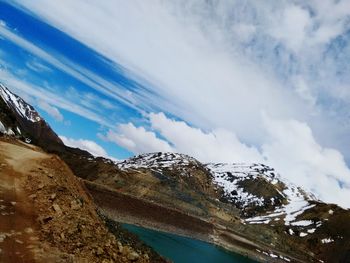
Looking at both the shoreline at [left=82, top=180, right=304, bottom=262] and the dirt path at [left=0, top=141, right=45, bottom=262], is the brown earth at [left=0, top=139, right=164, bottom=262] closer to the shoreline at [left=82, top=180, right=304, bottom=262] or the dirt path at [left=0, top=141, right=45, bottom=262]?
the dirt path at [left=0, top=141, right=45, bottom=262]

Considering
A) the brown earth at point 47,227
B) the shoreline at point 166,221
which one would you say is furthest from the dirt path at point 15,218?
the shoreline at point 166,221

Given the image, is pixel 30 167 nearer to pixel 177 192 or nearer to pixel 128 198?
pixel 128 198

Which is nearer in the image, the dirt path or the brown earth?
the dirt path

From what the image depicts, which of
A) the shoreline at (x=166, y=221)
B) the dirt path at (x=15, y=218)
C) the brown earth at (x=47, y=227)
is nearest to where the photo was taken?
the dirt path at (x=15, y=218)

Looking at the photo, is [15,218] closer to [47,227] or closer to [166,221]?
[47,227]

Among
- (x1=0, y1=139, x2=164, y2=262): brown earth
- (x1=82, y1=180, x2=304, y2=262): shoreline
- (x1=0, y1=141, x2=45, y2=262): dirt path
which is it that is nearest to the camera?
(x1=0, y1=141, x2=45, y2=262): dirt path

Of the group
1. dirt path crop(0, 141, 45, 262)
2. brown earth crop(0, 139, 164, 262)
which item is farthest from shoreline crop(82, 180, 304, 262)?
brown earth crop(0, 139, 164, 262)

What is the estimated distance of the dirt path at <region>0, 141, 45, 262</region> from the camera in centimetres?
1914

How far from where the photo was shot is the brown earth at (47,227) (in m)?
20.2

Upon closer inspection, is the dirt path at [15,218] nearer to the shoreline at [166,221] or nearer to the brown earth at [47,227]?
the brown earth at [47,227]

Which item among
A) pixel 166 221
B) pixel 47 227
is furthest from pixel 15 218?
pixel 166 221

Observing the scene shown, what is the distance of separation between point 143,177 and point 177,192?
1477 centimetres

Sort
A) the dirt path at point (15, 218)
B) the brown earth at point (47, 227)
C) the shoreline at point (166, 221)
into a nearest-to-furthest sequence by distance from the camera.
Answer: the dirt path at point (15, 218)
the brown earth at point (47, 227)
the shoreline at point (166, 221)

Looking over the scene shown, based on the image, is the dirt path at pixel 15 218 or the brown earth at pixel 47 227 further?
the brown earth at pixel 47 227
